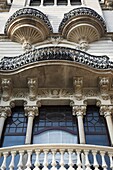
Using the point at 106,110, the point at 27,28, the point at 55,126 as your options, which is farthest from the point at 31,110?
the point at 27,28

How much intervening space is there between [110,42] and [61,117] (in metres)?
6.08

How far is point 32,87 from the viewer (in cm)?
1107

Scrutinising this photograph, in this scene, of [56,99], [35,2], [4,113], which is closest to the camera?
[4,113]

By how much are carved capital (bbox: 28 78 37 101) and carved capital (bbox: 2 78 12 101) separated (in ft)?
2.71

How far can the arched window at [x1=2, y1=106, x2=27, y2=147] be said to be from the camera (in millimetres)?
9805

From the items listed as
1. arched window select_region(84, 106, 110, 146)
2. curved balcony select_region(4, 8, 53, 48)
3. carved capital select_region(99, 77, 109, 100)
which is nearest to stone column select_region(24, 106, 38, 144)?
arched window select_region(84, 106, 110, 146)

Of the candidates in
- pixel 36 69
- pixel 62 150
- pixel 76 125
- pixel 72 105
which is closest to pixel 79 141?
pixel 76 125

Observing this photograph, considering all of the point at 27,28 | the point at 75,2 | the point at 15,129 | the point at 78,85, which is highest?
the point at 75,2

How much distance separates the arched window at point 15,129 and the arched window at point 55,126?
1.55 feet

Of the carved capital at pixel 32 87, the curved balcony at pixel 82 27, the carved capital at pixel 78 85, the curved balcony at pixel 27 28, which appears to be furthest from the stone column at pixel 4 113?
the curved balcony at pixel 82 27

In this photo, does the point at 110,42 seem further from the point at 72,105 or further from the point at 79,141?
the point at 79,141

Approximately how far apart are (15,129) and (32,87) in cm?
187

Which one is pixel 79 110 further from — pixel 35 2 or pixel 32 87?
pixel 35 2

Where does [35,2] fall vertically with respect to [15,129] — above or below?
above
